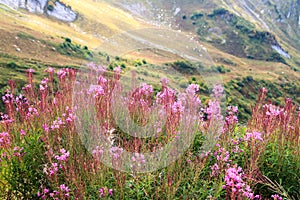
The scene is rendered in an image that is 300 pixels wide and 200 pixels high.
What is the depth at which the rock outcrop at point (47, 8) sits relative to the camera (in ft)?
325

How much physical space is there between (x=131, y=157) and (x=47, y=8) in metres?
115

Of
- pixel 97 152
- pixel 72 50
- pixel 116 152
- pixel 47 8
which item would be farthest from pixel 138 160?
pixel 47 8

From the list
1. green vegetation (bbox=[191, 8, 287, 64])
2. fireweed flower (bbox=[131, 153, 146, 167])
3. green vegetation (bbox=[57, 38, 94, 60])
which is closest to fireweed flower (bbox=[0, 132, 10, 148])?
fireweed flower (bbox=[131, 153, 146, 167])

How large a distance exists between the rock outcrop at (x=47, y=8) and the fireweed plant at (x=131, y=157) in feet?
338

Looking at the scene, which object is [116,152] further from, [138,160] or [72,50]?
[72,50]

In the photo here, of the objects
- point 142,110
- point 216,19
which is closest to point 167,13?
point 216,19

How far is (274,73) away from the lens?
13038cm

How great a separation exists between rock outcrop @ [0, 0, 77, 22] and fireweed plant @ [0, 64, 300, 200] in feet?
338

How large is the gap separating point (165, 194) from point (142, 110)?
160 centimetres

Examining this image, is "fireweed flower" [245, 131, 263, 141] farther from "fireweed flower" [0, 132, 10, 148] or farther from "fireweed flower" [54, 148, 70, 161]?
"fireweed flower" [0, 132, 10, 148]

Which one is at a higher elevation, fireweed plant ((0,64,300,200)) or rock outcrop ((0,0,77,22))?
fireweed plant ((0,64,300,200))

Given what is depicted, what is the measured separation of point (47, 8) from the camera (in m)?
108

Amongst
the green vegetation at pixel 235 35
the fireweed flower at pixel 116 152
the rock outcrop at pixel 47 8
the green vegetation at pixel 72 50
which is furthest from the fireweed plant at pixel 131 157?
the green vegetation at pixel 235 35

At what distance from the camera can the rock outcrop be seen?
98.9 meters
